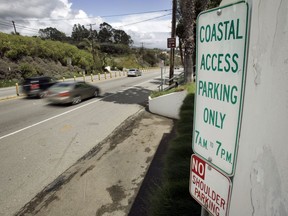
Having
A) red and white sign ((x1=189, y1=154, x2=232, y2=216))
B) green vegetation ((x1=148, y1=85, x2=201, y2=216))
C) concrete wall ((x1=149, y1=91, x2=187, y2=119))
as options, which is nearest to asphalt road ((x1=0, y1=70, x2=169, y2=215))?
concrete wall ((x1=149, y1=91, x2=187, y2=119))

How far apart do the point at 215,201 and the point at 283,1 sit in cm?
119

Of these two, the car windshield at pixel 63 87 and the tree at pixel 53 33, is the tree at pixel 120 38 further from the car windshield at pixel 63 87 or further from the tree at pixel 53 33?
the car windshield at pixel 63 87

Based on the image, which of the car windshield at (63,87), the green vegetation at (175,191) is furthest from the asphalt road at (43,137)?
the green vegetation at (175,191)

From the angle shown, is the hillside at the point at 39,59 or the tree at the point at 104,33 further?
the tree at the point at 104,33

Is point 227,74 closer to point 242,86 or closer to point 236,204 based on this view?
point 242,86

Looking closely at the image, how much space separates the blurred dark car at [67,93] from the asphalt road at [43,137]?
1.49 ft

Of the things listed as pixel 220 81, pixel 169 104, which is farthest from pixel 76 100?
pixel 220 81

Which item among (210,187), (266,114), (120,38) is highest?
(120,38)

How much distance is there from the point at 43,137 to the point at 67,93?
5482 millimetres

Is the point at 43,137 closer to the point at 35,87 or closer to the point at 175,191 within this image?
the point at 175,191

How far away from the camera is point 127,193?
4738 millimetres

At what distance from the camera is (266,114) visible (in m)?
1.19

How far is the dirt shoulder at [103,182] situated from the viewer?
4363 millimetres

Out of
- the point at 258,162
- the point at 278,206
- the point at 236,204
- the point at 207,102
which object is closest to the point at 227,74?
the point at 207,102
